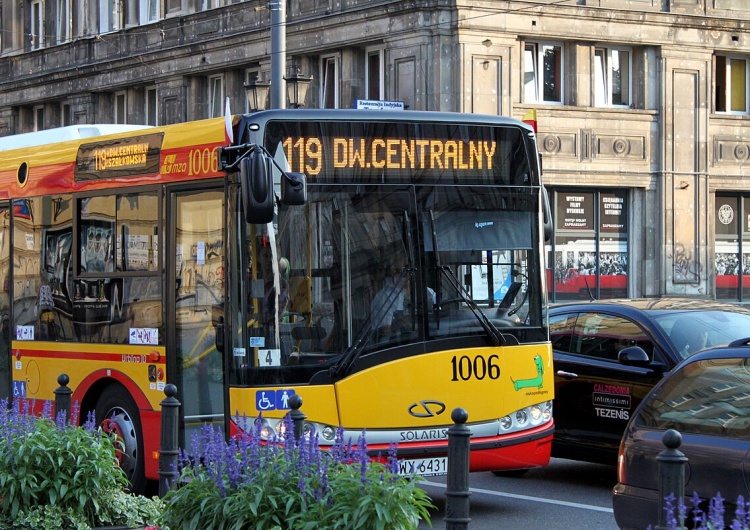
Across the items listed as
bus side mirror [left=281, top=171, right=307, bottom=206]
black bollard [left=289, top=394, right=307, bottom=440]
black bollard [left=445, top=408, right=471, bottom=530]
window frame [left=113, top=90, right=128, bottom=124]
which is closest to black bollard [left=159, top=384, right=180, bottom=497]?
black bollard [left=289, top=394, right=307, bottom=440]

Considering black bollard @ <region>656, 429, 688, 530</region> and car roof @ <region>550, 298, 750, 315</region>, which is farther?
car roof @ <region>550, 298, 750, 315</region>

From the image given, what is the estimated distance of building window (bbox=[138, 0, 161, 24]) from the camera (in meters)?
37.6

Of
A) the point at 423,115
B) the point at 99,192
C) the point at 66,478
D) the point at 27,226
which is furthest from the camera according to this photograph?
the point at 27,226

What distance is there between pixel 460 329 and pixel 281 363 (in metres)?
1.35

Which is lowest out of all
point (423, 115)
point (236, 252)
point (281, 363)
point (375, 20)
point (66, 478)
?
point (66, 478)

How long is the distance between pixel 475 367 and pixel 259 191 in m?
2.08

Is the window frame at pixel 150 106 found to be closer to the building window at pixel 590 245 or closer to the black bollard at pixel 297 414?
the building window at pixel 590 245

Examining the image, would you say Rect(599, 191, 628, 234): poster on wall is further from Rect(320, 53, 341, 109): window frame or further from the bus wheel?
the bus wheel

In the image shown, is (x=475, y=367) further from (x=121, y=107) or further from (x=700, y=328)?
(x=121, y=107)

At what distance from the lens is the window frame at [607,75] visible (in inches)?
1267

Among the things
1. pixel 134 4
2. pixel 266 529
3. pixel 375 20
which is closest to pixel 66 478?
pixel 266 529

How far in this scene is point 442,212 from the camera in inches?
390

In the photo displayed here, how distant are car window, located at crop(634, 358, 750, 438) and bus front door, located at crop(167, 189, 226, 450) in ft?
12.2

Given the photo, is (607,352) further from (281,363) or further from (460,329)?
(281,363)
